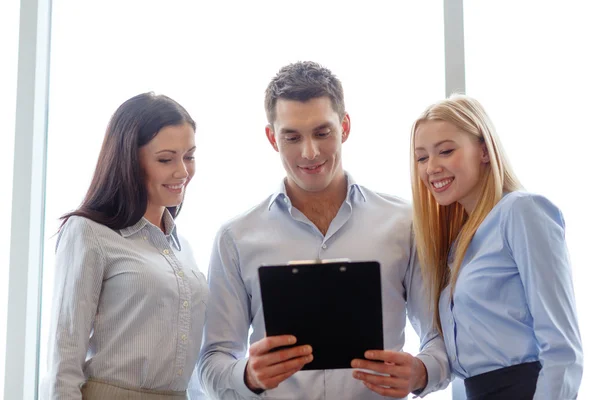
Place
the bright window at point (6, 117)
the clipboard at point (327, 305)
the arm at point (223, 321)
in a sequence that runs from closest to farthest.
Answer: the clipboard at point (327, 305) → the arm at point (223, 321) → the bright window at point (6, 117)

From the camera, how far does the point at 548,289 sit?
154 cm

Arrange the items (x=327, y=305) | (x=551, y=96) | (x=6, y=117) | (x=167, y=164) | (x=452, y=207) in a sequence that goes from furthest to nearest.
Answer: (x=6, y=117) < (x=551, y=96) < (x=452, y=207) < (x=167, y=164) < (x=327, y=305)

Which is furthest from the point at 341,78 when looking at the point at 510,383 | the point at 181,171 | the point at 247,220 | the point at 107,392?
the point at 107,392

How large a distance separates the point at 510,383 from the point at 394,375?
0.28 meters

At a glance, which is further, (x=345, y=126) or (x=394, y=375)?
(x=345, y=126)

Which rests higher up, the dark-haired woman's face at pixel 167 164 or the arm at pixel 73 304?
the dark-haired woman's face at pixel 167 164

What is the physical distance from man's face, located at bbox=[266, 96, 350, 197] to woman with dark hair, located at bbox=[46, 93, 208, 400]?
10.9 inches

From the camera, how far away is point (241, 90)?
235cm

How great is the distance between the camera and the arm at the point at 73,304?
1.56 m

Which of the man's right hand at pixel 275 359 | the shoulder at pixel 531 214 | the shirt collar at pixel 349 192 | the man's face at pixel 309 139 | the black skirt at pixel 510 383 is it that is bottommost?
the black skirt at pixel 510 383

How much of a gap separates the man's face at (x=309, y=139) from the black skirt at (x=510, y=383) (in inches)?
28.4

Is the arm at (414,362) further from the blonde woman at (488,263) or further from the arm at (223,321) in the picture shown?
the arm at (223,321)

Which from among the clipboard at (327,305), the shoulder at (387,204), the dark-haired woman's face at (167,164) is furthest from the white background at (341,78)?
the clipboard at (327,305)

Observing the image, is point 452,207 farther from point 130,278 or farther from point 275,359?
point 130,278
